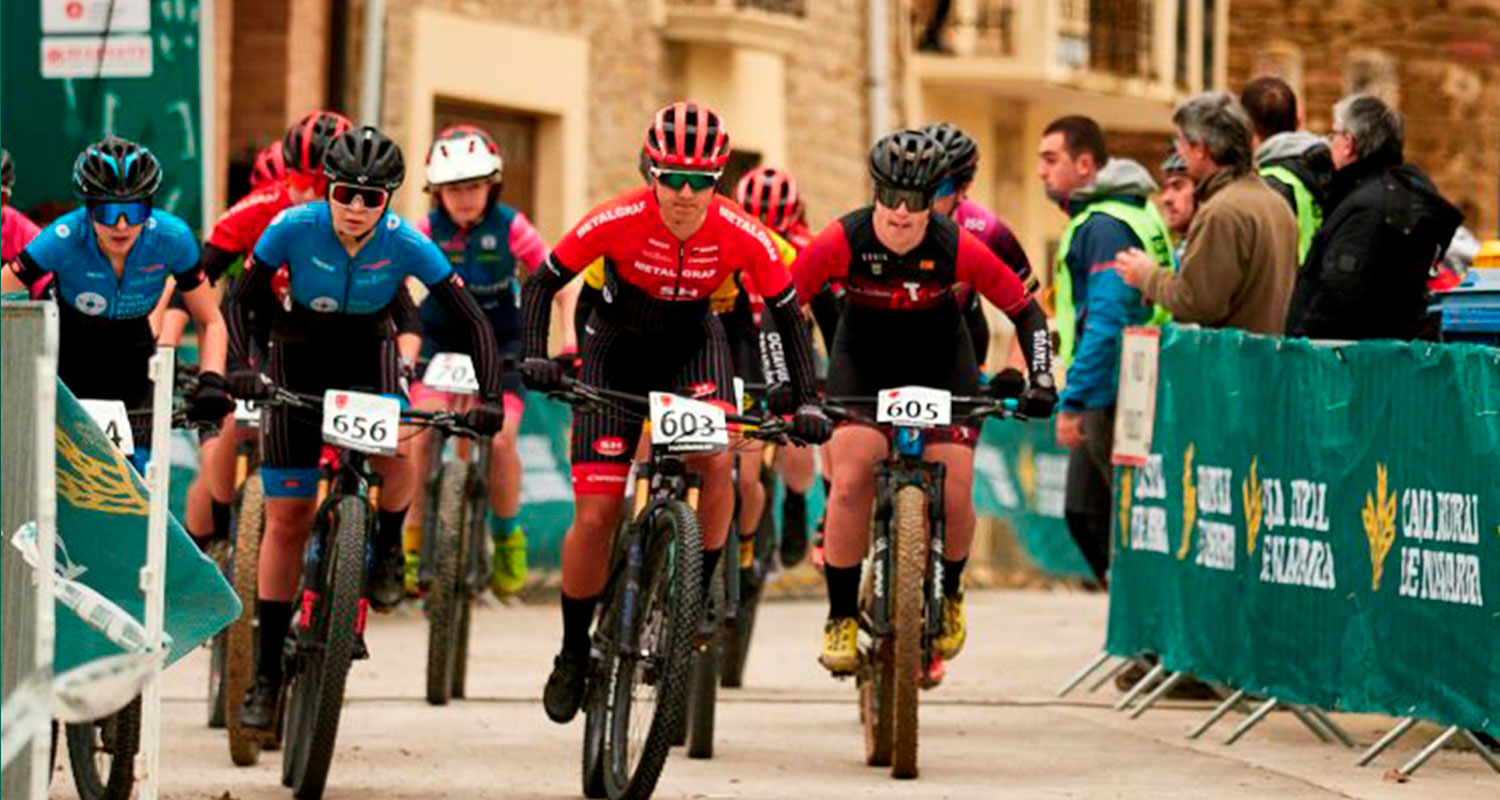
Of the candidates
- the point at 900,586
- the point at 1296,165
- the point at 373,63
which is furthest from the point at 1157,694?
the point at 373,63

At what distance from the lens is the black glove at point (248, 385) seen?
11.4 m

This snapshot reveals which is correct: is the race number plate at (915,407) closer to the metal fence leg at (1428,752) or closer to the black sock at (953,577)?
the black sock at (953,577)

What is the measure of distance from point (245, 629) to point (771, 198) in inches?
157

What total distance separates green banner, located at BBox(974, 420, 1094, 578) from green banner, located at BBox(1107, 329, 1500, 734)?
27.4ft

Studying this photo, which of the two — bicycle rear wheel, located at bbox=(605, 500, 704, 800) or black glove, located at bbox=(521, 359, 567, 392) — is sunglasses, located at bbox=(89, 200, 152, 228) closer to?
black glove, located at bbox=(521, 359, 567, 392)

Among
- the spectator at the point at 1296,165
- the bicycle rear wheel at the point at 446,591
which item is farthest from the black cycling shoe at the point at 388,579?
the spectator at the point at 1296,165

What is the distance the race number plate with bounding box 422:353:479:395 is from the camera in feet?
49.0

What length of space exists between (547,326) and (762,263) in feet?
2.17

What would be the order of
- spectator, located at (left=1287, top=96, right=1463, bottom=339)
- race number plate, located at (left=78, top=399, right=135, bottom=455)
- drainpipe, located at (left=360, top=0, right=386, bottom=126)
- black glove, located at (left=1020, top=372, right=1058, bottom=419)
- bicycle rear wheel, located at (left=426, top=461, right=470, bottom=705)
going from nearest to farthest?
race number plate, located at (left=78, top=399, right=135, bottom=455) → black glove, located at (left=1020, top=372, right=1058, bottom=419) → spectator, located at (left=1287, top=96, right=1463, bottom=339) → bicycle rear wheel, located at (left=426, top=461, right=470, bottom=705) → drainpipe, located at (left=360, top=0, right=386, bottom=126)

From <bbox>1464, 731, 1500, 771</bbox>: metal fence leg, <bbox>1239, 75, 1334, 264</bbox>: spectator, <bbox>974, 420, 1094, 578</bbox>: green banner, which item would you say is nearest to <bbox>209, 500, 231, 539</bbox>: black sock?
<bbox>1239, 75, 1334, 264</bbox>: spectator

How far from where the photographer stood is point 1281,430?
44.1ft

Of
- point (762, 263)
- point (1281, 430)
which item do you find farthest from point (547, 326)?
point (1281, 430)

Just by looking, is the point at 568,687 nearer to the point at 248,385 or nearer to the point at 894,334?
the point at 248,385

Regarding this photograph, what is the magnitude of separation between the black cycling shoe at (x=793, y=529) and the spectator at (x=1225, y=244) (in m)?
3.14
